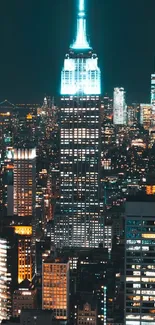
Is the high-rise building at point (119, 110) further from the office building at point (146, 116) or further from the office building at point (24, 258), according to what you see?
the office building at point (24, 258)

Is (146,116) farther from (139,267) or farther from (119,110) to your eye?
(139,267)

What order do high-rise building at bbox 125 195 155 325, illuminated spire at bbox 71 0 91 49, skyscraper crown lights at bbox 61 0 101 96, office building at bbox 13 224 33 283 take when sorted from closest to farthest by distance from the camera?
high-rise building at bbox 125 195 155 325 < office building at bbox 13 224 33 283 < illuminated spire at bbox 71 0 91 49 < skyscraper crown lights at bbox 61 0 101 96

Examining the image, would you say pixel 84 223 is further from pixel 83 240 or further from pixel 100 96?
pixel 100 96

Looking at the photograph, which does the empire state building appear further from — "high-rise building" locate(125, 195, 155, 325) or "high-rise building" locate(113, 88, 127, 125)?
"high-rise building" locate(125, 195, 155, 325)

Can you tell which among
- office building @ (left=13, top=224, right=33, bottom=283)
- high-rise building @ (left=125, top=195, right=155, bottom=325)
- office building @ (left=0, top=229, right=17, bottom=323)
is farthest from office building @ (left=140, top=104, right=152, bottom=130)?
high-rise building @ (left=125, top=195, right=155, bottom=325)

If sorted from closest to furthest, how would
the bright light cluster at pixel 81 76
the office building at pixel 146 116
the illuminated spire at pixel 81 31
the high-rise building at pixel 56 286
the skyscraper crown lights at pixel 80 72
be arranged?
the high-rise building at pixel 56 286 < the illuminated spire at pixel 81 31 < the skyscraper crown lights at pixel 80 72 < the bright light cluster at pixel 81 76 < the office building at pixel 146 116

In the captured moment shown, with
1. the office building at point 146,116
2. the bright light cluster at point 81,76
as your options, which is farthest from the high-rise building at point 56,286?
the office building at point 146,116

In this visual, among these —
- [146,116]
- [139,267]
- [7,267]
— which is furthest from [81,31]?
[139,267]
